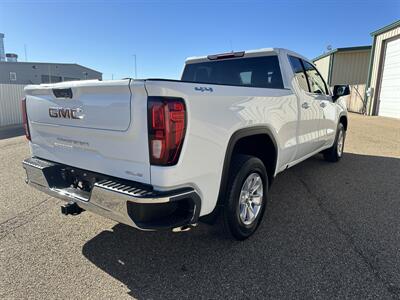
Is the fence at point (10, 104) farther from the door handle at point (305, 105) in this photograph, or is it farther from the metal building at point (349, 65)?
the metal building at point (349, 65)

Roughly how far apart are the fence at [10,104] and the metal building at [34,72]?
23999 mm

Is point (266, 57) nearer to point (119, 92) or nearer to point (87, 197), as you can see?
point (119, 92)

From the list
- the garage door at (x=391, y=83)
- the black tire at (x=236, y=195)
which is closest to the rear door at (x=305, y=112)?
the black tire at (x=236, y=195)

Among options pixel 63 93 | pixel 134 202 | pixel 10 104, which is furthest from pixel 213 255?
pixel 10 104

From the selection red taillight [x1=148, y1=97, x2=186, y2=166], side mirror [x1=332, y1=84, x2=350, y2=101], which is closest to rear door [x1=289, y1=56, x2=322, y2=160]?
side mirror [x1=332, y1=84, x2=350, y2=101]

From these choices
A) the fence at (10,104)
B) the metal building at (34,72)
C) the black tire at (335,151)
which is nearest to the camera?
the black tire at (335,151)

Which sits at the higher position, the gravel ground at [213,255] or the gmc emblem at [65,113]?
the gmc emblem at [65,113]

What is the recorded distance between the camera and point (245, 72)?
4035 mm

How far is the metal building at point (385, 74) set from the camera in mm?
15534

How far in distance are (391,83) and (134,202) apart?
60.3ft

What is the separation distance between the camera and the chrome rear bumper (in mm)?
2056

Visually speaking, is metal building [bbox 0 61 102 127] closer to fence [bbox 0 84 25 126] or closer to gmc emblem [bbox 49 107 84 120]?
fence [bbox 0 84 25 126]

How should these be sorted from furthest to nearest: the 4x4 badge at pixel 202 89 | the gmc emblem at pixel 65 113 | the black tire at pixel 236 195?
the black tire at pixel 236 195
the gmc emblem at pixel 65 113
the 4x4 badge at pixel 202 89

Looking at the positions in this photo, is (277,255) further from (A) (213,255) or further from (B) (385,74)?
(B) (385,74)
